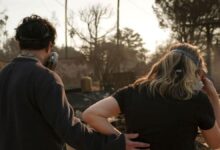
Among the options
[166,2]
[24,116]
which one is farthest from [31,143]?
[166,2]

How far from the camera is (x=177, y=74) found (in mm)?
3504

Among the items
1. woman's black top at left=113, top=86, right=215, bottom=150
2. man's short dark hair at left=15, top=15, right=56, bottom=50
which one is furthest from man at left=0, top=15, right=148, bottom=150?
woman's black top at left=113, top=86, right=215, bottom=150

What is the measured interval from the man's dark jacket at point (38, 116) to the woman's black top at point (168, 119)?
8.2 inches

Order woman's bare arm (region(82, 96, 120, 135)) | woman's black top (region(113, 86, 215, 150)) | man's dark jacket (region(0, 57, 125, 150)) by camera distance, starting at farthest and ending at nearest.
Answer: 1. woman's bare arm (region(82, 96, 120, 135))
2. woman's black top (region(113, 86, 215, 150))
3. man's dark jacket (region(0, 57, 125, 150))

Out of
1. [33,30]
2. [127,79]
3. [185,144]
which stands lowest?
[127,79]

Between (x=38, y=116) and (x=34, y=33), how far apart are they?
52cm

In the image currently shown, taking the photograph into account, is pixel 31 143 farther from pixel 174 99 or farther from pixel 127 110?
pixel 174 99

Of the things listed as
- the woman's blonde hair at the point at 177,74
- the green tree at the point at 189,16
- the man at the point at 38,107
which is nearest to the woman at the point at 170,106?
the woman's blonde hair at the point at 177,74

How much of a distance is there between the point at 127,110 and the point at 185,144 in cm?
42

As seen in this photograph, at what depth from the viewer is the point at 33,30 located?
352 cm

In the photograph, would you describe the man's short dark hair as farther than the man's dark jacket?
Yes

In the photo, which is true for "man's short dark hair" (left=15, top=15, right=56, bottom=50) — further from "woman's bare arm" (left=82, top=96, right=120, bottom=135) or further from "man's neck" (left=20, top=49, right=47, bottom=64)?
"woman's bare arm" (left=82, top=96, right=120, bottom=135)

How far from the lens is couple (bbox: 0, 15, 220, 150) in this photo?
10.9 ft

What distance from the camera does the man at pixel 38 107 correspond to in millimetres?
3303
